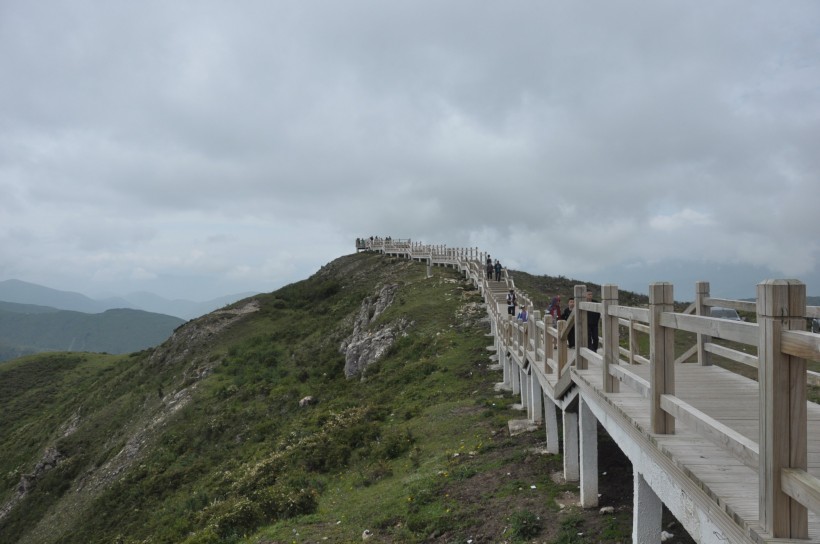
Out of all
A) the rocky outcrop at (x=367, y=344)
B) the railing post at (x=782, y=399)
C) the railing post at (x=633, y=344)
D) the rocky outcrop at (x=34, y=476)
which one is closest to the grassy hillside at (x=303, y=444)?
the rocky outcrop at (x=34, y=476)

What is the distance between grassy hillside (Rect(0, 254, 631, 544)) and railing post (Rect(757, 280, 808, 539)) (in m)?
5.39

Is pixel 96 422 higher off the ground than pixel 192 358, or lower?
lower

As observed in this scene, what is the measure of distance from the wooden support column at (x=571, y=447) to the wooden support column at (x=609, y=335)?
11.4ft

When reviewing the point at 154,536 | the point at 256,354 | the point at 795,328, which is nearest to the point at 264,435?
the point at 154,536

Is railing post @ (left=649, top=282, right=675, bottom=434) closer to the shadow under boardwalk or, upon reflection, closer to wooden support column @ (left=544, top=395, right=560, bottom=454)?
the shadow under boardwalk

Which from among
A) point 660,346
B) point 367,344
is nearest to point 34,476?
point 367,344

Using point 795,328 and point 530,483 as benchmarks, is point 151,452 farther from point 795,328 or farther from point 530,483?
point 795,328

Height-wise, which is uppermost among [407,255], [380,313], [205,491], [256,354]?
[407,255]

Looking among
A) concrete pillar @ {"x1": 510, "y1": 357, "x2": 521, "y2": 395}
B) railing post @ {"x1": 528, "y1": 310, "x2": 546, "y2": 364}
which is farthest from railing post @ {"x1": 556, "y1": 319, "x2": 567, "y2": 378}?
concrete pillar @ {"x1": 510, "y1": 357, "x2": 521, "y2": 395}

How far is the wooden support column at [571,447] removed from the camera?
10664mm

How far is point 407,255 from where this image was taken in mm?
62656

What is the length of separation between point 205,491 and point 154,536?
297 centimetres

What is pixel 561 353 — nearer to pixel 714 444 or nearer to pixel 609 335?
pixel 609 335

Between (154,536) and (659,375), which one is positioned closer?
(659,375)
